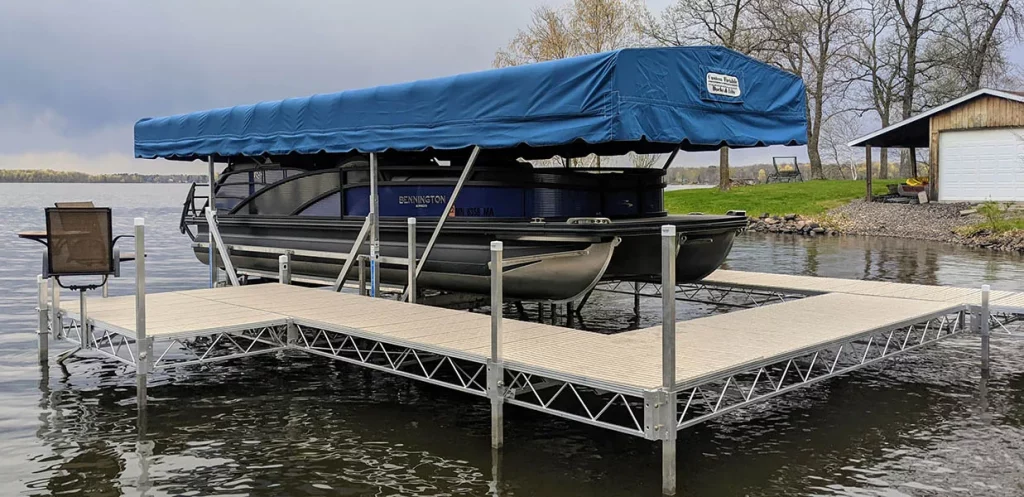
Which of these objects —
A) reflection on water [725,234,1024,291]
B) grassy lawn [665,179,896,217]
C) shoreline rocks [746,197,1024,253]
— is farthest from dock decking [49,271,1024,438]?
grassy lawn [665,179,896,217]

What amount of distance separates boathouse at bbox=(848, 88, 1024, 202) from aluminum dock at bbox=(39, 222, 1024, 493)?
20.1 m

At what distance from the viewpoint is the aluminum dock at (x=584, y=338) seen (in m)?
5.74

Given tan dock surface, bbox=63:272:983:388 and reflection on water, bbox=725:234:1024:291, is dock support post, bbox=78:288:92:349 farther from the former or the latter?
reflection on water, bbox=725:234:1024:291

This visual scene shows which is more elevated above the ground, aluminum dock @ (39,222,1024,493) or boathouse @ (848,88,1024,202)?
boathouse @ (848,88,1024,202)

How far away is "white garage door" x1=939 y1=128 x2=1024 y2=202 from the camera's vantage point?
89.5 ft

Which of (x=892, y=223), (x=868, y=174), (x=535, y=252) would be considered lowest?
(x=535, y=252)

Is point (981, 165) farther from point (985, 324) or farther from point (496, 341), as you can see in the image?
point (496, 341)

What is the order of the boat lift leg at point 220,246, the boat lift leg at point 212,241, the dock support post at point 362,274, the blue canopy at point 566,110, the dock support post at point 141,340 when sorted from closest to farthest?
the dock support post at point 141,340 → the blue canopy at point 566,110 → the dock support post at point 362,274 → the boat lift leg at point 220,246 → the boat lift leg at point 212,241

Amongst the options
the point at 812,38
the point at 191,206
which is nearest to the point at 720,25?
the point at 812,38

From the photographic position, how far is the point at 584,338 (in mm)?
7062

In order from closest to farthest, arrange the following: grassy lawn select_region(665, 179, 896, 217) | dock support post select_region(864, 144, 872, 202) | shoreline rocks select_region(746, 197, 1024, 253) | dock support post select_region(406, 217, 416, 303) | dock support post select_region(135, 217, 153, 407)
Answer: dock support post select_region(135, 217, 153, 407), dock support post select_region(406, 217, 416, 303), shoreline rocks select_region(746, 197, 1024, 253), dock support post select_region(864, 144, 872, 202), grassy lawn select_region(665, 179, 896, 217)

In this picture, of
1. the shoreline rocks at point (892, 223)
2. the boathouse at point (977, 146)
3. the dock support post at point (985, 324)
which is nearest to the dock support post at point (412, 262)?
the dock support post at point (985, 324)

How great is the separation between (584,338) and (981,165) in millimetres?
25274

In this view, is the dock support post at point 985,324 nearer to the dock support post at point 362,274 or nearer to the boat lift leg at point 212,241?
the dock support post at point 362,274
